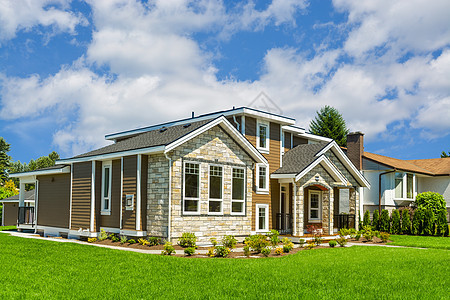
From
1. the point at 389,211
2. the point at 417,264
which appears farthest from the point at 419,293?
the point at 389,211

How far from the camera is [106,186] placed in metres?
18.6

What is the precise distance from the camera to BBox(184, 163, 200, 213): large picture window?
641 inches

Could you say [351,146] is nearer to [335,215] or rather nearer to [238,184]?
[335,215]

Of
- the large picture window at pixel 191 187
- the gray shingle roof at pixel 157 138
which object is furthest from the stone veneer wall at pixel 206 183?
the gray shingle roof at pixel 157 138

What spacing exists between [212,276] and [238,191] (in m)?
8.30

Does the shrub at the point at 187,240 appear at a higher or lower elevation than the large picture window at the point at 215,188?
lower

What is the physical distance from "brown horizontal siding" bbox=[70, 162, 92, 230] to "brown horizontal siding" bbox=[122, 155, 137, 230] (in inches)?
104

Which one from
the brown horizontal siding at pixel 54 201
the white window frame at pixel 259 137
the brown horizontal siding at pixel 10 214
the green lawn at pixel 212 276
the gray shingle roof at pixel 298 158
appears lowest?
the brown horizontal siding at pixel 10 214

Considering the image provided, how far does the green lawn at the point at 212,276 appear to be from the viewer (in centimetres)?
845

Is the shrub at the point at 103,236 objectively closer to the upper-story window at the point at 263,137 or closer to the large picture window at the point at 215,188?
the large picture window at the point at 215,188

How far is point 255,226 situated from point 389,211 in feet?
44.6

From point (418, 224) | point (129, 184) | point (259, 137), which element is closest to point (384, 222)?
point (418, 224)

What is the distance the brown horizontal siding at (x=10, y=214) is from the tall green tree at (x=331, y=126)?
31420 mm

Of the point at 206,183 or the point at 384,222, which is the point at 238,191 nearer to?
the point at 206,183
